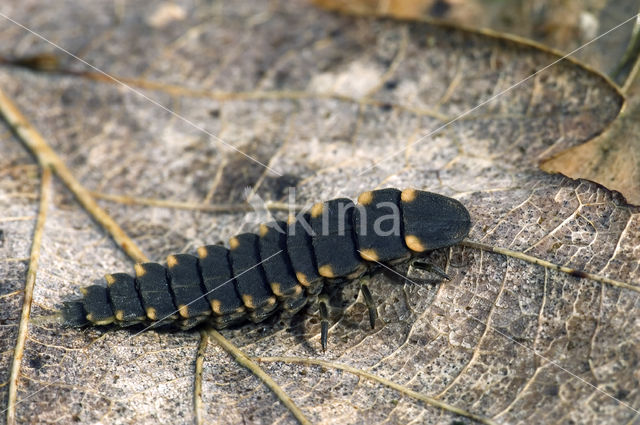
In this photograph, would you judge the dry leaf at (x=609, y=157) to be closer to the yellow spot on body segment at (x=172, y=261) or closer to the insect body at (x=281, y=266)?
the insect body at (x=281, y=266)

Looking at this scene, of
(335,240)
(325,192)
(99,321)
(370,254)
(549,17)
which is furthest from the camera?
(549,17)

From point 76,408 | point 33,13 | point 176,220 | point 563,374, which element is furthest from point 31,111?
point 563,374

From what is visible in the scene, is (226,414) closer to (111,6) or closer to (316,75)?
(316,75)

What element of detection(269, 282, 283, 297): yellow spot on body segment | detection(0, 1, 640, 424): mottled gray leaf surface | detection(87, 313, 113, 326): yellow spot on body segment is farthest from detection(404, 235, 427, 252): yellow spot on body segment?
detection(87, 313, 113, 326): yellow spot on body segment

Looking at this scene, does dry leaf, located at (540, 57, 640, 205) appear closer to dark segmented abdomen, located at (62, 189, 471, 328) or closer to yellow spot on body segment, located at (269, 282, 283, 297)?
dark segmented abdomen, located at (62, 189, 471, 328)

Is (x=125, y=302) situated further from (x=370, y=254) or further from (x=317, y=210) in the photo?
(x=370, y=254)

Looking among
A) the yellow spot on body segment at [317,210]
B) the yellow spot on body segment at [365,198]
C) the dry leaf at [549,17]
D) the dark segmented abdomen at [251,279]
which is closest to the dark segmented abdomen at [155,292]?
the dark segmented abdomen at [251,279]

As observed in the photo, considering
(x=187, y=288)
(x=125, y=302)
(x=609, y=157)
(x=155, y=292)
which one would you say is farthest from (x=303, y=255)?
(x=609, y=157)
